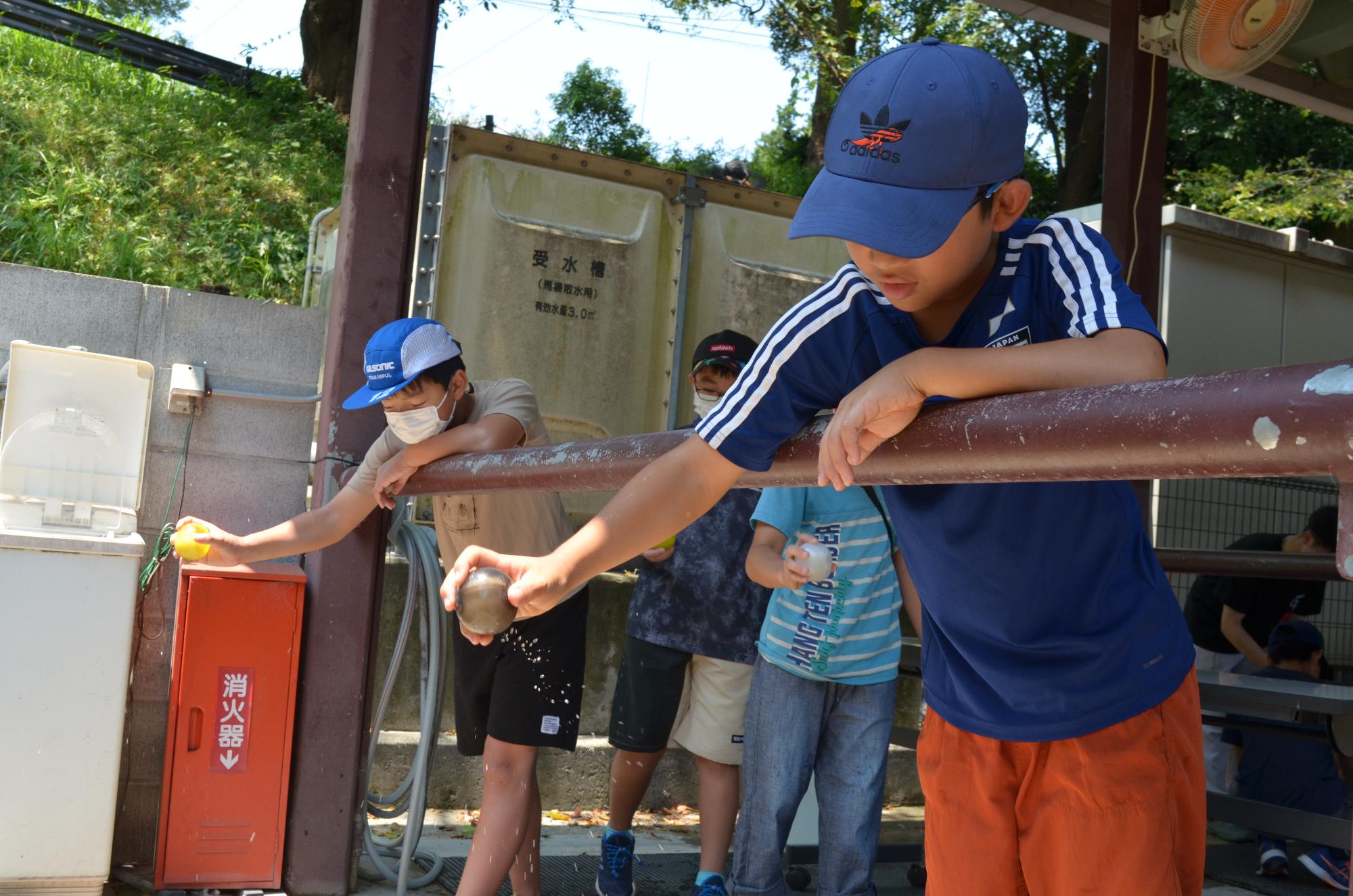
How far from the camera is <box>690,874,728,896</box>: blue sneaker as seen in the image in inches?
153

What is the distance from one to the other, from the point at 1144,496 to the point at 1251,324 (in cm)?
405

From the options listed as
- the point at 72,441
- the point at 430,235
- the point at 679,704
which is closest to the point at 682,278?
the point at 430,235

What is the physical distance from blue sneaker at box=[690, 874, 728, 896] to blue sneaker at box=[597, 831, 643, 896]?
292 mm

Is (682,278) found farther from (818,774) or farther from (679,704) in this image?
(818,774)

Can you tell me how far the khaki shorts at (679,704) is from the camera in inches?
165

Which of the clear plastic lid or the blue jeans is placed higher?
the clear plastic lid

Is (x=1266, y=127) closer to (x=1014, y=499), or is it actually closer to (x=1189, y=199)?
(x=1189, y=199)

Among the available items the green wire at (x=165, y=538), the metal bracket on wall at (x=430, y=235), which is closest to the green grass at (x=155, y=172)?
the metal bracket on wall at (x=430, y=235)

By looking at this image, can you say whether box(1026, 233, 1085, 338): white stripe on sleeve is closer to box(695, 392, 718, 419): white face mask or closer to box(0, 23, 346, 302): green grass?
box(695, 392, 718, 419): white face mask

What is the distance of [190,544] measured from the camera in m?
3.62

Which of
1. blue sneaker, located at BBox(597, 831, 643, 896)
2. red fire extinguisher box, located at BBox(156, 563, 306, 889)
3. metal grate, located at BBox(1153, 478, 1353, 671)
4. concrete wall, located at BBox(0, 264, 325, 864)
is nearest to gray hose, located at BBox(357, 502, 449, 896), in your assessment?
red fire extinguisher box, located at BBox(156, 563, 306, 889)

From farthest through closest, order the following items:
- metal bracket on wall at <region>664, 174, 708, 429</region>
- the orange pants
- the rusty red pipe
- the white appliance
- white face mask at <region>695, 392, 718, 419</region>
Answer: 1. metal bracket on wall at <region>664, 174, 708, 429</region>
2. white face mask at <region>695, 392, 718, 419</region>
3. the white appliance
4. the orange pants
5. the rusty red pipe

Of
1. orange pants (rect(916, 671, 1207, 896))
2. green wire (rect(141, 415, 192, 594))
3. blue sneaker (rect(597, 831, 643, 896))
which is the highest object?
green wire (rect(141, 415, 192, 594))

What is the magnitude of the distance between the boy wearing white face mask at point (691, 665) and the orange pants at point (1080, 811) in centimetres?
236
